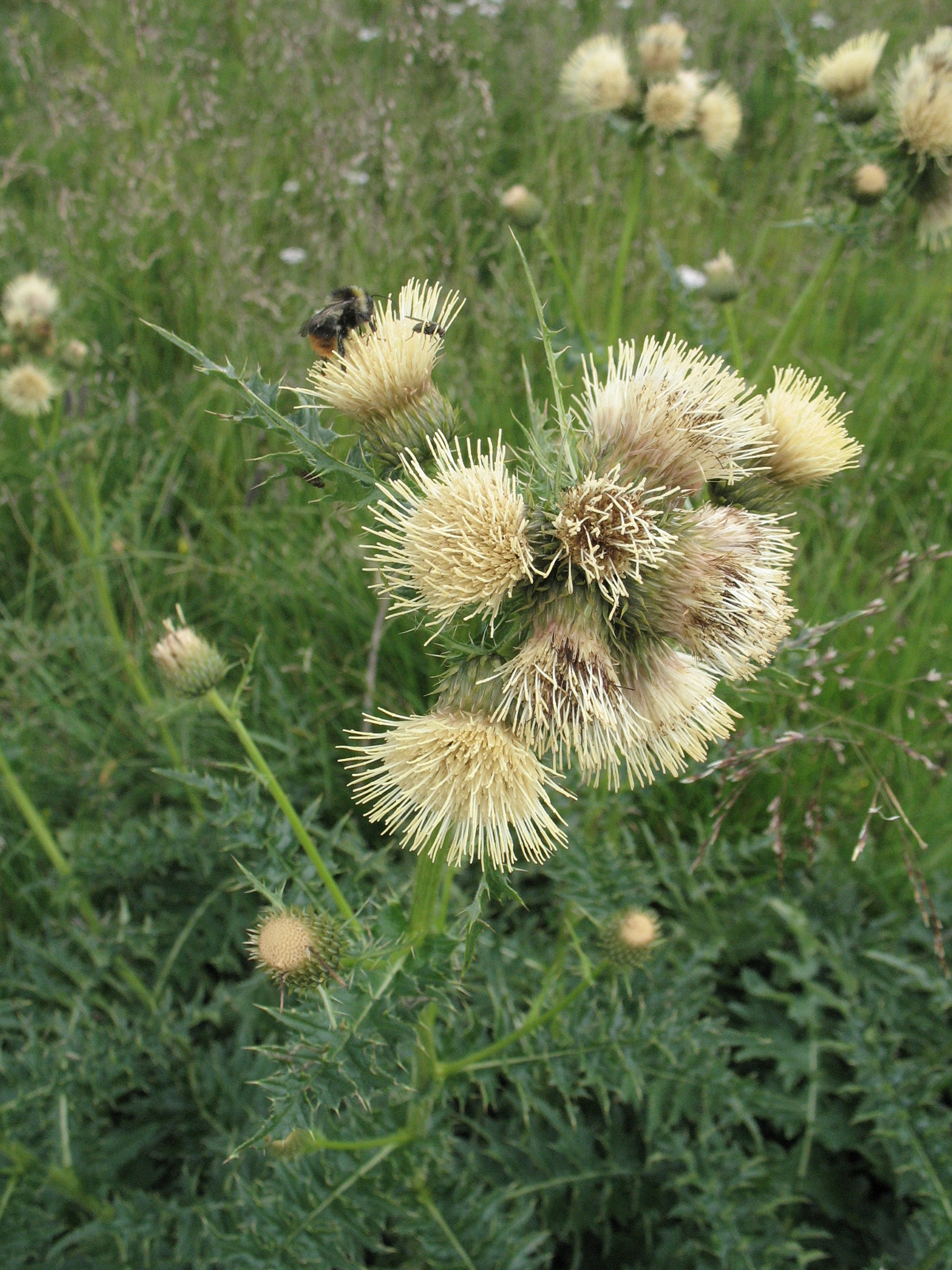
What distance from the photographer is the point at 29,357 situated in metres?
2.77

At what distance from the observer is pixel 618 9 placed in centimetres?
555

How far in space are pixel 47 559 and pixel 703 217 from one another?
3909mm

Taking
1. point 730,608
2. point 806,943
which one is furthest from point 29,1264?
point 730,608

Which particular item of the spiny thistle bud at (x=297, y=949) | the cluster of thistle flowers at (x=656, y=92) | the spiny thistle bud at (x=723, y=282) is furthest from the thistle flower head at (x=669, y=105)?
the spiny thistle bud at (x=297, y=949)

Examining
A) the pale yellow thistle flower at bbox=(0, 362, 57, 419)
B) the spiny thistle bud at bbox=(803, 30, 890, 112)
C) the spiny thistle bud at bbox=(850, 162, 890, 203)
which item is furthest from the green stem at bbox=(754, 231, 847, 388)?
the pale yellow thistle flower at bbox=(0, 362, 57, 419)

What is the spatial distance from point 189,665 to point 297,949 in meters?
0.62

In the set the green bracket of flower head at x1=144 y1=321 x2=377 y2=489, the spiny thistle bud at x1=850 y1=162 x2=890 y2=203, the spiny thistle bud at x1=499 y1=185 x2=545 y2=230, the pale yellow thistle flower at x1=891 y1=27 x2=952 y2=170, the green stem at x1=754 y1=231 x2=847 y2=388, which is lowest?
the green bracket of flower head at x1=144 y1=321 x2=377 y2=489

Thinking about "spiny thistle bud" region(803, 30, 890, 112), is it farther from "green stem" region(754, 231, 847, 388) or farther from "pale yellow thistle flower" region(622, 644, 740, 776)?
"pale yellow thistle flower" region(622, 644, 740, 776)

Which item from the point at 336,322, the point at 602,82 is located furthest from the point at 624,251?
the point at 336,322

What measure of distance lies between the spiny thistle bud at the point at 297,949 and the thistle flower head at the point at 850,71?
271 cm

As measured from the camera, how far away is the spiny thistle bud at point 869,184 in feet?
8.09

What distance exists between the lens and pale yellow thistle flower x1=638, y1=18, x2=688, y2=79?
275 cm

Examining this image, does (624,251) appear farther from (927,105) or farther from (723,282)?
(927,105)

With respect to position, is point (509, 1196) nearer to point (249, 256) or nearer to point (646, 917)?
point (646, 917)
